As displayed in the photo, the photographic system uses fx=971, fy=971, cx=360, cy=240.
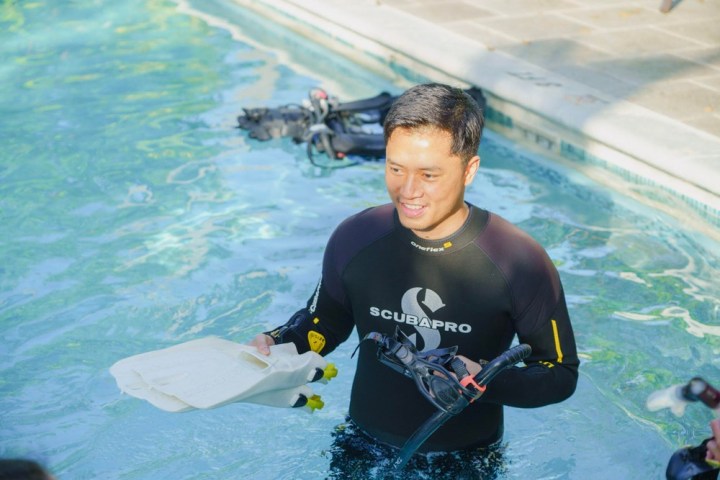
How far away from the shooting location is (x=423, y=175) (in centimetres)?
267

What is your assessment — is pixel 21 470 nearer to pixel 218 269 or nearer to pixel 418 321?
pixel 418 321

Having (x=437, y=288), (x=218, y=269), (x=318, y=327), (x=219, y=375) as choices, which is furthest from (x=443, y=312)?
(x=218, y=269)

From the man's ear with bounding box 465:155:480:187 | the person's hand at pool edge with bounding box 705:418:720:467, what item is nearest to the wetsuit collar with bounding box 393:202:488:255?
the man's ear with bounding box 465:155:480:187

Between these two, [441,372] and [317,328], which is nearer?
[441,372]

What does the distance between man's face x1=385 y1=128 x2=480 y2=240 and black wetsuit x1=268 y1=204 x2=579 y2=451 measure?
0.13 meters

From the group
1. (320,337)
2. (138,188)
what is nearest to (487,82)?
(138,188)

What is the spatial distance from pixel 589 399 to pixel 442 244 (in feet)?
6.39

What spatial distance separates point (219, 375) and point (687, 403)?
132 centimetres

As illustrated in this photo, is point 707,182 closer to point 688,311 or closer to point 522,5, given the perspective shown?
point 688,311

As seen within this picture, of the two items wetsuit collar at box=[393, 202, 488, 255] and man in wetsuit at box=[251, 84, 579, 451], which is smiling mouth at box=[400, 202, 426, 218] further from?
wetsuit collar at box=[393, 202, 488, 255]

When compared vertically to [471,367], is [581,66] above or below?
below

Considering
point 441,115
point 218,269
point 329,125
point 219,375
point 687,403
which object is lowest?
point 218,269

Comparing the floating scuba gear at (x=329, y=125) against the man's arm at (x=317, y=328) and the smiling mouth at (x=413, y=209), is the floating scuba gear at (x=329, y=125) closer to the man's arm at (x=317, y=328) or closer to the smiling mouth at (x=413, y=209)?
the man's arm at (x=317, y=328)

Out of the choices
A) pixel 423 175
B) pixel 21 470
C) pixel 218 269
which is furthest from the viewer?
pixel 218 269
